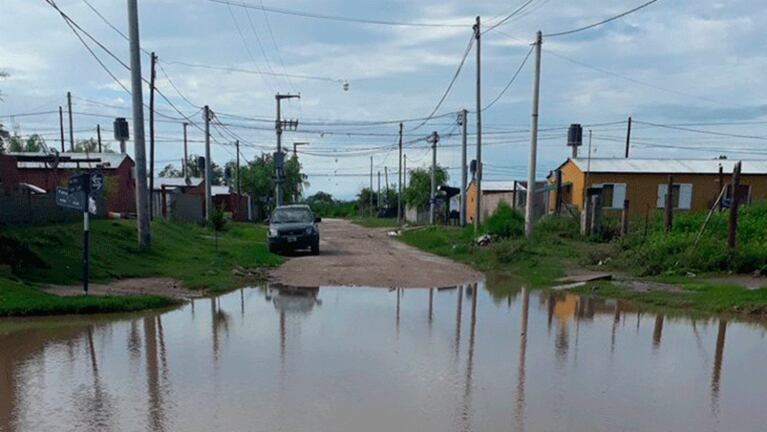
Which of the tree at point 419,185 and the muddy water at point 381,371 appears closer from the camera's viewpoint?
→ the muddy water at point 381,371

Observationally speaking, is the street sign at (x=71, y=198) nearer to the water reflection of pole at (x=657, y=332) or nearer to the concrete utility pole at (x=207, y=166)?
the water reflection of pole at (x=657, y=332)

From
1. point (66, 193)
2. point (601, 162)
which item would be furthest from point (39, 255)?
point (601, 162)

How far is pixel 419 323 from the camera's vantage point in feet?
34.4

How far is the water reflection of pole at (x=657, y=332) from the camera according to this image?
9.09 m

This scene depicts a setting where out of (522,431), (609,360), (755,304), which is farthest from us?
(755,304)

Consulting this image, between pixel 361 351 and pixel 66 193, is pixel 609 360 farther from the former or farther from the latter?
pixel 66 193

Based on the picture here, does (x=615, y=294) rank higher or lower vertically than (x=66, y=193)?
lower

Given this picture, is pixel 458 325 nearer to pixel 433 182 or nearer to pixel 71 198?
pixel 71 198

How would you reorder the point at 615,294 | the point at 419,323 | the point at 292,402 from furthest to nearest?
the point at 615,294 → the point at 419,323 → the point at 292,402

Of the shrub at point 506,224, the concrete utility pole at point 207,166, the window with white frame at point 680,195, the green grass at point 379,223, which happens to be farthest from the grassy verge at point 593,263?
the green grass at point 379,223

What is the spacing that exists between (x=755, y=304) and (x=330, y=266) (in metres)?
11.6

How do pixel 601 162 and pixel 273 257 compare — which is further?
pixel 601 162

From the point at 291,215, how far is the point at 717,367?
60.3 ft

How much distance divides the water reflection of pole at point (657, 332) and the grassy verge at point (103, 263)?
341 inches
